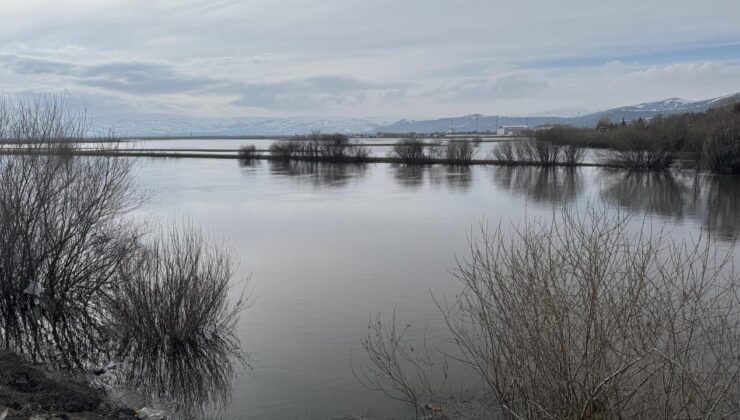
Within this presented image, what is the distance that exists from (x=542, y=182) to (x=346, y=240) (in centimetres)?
2607

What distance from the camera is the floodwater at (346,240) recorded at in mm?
9141

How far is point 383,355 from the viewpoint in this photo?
895 centimetres

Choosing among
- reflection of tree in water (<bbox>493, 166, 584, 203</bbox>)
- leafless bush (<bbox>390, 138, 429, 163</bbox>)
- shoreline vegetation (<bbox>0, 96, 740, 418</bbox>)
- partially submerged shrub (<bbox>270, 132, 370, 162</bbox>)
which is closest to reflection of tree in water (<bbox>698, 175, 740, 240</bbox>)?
reflection of tree in water (<bbox>493, 166, 584, 203</bbox>)

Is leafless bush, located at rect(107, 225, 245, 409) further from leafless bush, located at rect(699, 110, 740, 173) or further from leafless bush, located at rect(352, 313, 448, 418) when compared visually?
leafless bush, located at rect(699, 110, 740, 173)

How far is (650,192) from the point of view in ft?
115

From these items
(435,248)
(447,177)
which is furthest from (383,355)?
(447,177)

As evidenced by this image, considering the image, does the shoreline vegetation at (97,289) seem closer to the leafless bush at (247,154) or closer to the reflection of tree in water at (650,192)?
the reflection of tree in water at (650,192)

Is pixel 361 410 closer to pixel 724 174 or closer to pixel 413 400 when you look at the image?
pixel 413 400

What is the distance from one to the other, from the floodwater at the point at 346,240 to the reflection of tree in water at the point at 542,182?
0.59ft

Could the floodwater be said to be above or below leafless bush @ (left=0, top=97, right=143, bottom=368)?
below

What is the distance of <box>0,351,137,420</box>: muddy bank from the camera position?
638cm

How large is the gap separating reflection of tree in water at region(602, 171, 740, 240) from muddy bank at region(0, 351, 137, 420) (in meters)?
15.7

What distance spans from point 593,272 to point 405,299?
7.39 metres

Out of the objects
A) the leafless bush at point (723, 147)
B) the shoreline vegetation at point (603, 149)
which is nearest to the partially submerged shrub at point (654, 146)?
the shoreline vegetation at point (603, 149)
